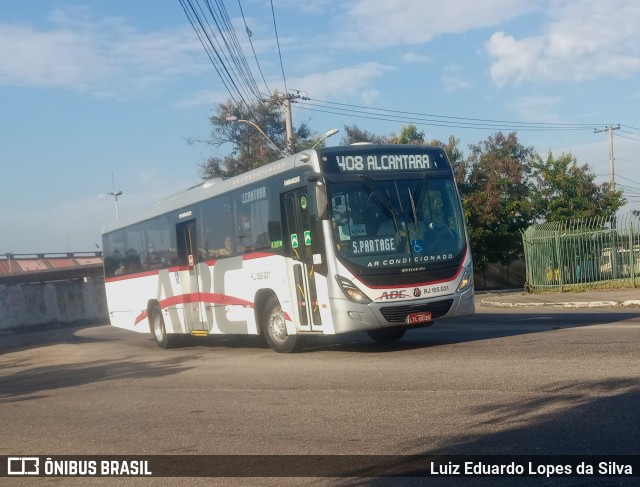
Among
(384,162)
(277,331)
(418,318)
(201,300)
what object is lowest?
(277,331)

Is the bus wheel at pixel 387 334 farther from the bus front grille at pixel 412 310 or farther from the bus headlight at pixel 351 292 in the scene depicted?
the bus headlight at pixel 351 292

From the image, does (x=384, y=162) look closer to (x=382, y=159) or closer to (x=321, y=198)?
(x=382, y=159)

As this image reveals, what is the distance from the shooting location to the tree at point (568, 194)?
A: 47500mm

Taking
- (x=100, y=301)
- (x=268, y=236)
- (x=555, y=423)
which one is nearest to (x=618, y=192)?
(x=100, y=301)

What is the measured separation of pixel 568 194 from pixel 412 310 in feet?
120

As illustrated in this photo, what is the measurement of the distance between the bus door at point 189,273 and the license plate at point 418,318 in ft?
20.2

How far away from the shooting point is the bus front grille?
13.4 m

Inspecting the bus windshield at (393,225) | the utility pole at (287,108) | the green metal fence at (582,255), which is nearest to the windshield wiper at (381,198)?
the bus windshield at (393,225)

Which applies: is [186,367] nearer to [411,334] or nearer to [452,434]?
[411,334]

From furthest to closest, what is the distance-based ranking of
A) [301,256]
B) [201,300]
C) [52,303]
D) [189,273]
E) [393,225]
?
[52,303] → [189,273] → [201,300] → [301,256] → [393,225]

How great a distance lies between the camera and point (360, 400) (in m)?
9.72

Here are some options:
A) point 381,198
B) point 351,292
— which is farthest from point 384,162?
point 351,292

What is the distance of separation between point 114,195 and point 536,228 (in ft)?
132

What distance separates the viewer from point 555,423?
7.75m
